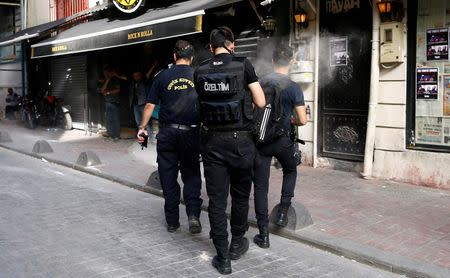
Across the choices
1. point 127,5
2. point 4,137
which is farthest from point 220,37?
point 4,137

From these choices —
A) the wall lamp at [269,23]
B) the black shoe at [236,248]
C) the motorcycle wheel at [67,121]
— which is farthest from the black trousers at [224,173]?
the motorcycle wheel at [67,121]

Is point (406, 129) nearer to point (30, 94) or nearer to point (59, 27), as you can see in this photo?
point (59, 27)

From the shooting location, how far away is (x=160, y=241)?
5289 millimetres

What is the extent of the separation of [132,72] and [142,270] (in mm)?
10126

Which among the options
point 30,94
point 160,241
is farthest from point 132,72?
point 160,241

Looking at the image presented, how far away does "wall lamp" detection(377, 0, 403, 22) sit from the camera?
754 centimetres

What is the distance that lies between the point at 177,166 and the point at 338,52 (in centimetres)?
428

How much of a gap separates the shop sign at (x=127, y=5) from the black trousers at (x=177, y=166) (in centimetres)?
758

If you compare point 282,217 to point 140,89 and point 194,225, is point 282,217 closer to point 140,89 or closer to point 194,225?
point 194,225

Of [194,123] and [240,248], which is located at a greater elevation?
[194,123]

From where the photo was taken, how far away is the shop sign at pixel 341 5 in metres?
8.41

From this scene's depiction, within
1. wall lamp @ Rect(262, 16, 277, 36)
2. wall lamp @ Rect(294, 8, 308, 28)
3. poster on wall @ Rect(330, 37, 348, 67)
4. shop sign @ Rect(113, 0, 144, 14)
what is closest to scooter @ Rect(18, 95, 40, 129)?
shop sign @ Rect(113, 0, 144, 14)

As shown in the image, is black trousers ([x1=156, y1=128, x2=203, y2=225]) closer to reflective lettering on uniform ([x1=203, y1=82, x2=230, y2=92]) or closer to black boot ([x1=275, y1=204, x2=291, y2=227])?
black boot ([x1=275, y1=204, x2=291, y2=227])

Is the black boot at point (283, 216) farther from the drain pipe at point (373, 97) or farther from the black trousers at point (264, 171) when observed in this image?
the drain pipe at point (373, 97)
